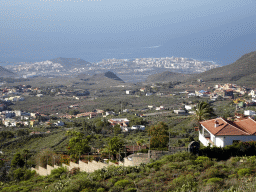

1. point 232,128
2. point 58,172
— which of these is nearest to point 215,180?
point 232,128

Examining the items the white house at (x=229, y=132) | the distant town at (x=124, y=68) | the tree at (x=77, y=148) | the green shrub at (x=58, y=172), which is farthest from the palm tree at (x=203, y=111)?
the distant town at (x=124, y=68)

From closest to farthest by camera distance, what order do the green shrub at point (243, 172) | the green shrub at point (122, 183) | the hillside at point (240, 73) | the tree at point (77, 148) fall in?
the green shrub at point (243, 172) < the green shrub at point (122, 183) < the tree at point (77, 148) < the hillside at point (240, 73)

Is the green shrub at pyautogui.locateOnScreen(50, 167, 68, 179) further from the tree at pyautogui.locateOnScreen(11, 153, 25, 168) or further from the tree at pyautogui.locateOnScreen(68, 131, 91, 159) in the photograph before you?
the tree at pyautogui.locateOnScreen(11, 153, 25, 168)

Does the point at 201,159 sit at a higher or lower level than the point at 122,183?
higher

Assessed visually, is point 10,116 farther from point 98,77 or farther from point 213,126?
point 98,77

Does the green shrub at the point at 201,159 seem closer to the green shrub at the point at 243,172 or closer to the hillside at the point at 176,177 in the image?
the hillside at the point at 176,177

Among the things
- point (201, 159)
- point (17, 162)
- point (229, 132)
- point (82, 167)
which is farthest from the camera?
point (17, 162)

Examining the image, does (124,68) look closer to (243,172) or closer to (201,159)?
(201,159)

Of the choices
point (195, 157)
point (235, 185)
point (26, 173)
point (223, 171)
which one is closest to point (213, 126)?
point (195, 157)

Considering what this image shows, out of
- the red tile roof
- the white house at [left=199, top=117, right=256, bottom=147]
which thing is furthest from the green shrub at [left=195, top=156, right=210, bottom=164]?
the red tile roof
